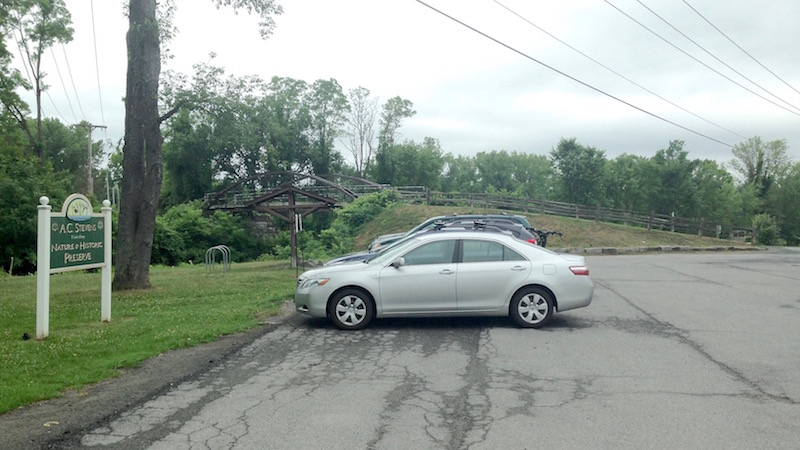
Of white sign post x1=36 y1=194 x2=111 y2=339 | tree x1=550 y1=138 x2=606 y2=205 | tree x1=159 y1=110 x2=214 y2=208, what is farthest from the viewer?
tree x1=550 y1=138 x2=606 y2=205

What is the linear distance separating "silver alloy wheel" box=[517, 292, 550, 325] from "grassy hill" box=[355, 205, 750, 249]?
2460cm

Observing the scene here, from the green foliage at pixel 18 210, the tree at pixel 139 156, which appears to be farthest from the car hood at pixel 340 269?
the green foliage at pixel 18 210

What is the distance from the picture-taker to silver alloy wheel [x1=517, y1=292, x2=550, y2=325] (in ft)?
32.3

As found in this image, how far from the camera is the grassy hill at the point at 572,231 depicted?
119 feet

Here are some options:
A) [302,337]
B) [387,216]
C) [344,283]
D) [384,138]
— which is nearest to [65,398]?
[302,337]

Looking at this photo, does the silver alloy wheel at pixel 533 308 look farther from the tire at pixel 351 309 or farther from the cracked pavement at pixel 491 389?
the tire at pixel 351 309

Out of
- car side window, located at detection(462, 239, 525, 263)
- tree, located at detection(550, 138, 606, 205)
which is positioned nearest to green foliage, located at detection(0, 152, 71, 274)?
car side window, located at detection(462, 239, 525, 263)

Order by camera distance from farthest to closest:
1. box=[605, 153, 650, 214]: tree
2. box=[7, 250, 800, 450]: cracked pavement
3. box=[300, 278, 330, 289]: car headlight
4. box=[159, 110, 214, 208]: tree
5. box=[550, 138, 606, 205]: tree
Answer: box=[605, 153, 650, 214]: tree → box=[550, 138, 606, 205]: tree → box=[159, 110, 214, 208]: tree → box=[300, 278, 330, 289]: car headlight → box=[7, 250, 800, 450]: cracked pavement

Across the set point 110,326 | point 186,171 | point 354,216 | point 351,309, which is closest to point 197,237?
point 354,216

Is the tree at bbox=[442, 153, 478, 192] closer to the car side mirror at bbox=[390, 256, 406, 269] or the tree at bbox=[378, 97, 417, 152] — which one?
the tree at bbox=[378, 97, 417, 152]

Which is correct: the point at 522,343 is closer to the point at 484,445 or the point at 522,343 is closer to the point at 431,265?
the point at 431,265

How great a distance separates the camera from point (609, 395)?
6250mm

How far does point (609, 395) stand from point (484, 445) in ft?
6.45

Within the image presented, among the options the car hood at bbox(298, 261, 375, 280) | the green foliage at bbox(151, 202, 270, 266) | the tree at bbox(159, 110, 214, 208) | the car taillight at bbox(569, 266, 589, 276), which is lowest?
the green foliage at bbox(151, 202, 270, 266)
